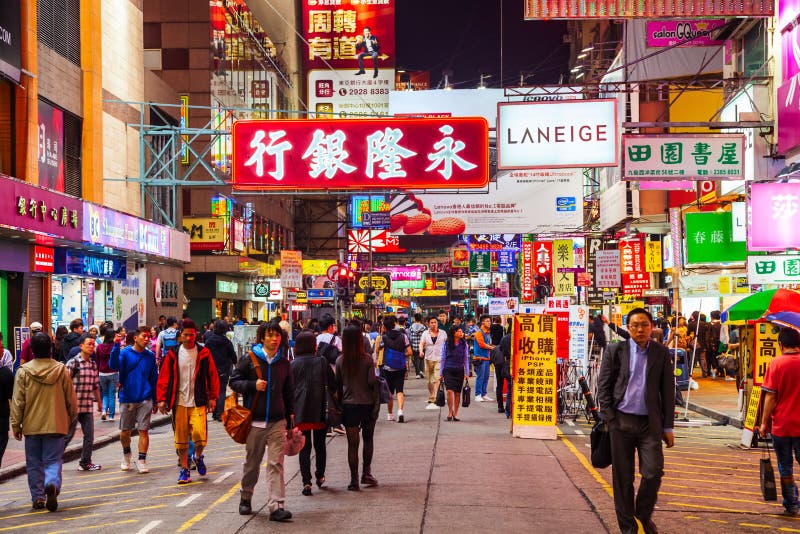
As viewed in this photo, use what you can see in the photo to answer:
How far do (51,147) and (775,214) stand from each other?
56.5 feet

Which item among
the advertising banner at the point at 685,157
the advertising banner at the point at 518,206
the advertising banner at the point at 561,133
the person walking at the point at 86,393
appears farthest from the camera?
the advertising banner at the point at 518,206

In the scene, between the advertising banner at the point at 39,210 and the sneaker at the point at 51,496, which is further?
the advertising banner at the point at 39,210

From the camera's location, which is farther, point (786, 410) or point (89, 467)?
point (89, 467)

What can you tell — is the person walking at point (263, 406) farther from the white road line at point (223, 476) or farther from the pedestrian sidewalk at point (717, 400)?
the pedestrian sidewalk at point (717, 400)

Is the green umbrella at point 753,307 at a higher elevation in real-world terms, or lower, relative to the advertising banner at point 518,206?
lower

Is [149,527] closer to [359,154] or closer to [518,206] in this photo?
[359,154]

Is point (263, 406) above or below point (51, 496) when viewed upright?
above

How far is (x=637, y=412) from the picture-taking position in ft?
27.3

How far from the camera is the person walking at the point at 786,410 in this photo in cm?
978

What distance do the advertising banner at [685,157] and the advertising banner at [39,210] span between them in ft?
38.1

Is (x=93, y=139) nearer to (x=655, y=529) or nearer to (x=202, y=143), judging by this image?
(x=202, y=143)

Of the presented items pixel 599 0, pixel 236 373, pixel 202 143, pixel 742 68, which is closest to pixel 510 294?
pixel 202 143

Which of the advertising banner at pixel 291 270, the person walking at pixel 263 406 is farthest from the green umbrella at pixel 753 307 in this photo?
the advertising banner at pixel 291 270

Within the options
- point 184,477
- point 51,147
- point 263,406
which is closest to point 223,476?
point 184,477
